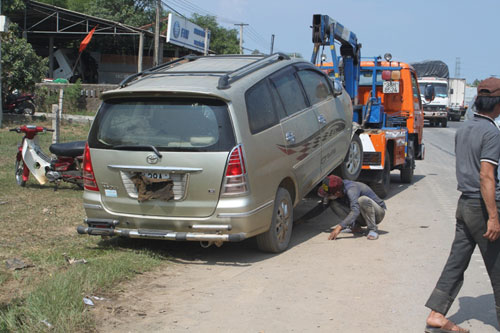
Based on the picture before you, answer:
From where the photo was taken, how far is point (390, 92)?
11.8 metres

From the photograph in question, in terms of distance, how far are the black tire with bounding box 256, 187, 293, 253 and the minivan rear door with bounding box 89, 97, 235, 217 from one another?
0.87 metres

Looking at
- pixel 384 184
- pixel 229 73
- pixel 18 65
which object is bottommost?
pixel 384 184

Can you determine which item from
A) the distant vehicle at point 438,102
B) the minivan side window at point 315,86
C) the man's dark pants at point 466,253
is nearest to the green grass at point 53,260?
the man's dark pants at point 466,253

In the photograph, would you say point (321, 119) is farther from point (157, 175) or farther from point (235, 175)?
point (157, 175)

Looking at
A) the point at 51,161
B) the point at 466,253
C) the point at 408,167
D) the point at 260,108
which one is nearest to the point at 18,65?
the point at 51,161

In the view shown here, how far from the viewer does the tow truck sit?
34.0ft

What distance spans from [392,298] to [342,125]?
4074mm

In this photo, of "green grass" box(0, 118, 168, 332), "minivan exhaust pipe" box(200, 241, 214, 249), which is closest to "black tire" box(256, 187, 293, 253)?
"minivan exhaust pipe" box(200, 241, 214, 249)

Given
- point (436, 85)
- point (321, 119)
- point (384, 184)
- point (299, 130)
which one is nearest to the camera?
point (299, 130)

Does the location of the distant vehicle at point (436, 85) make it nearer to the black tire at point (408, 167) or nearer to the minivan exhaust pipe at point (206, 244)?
the black tire at point (408, 167)

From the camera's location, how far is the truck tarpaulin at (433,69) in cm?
3688

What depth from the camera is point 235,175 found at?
19.3ft

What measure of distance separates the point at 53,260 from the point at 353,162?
532 cm

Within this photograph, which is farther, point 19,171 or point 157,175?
point 19,171
